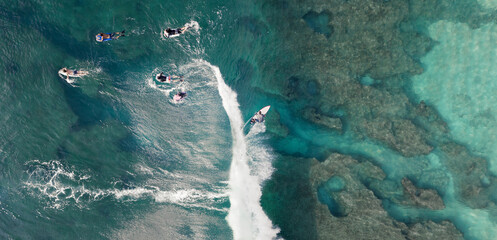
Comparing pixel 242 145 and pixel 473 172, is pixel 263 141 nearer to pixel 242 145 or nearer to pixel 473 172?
pixel 242 145

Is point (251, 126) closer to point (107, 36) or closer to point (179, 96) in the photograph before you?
point (179, 96)

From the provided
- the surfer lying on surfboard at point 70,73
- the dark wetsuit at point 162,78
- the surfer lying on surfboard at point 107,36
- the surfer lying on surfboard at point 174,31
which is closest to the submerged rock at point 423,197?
the dark wetsuit at point 162,78

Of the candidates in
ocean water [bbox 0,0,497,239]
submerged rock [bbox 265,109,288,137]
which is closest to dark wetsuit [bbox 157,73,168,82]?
ocean water [bbox 0,0,497,239]

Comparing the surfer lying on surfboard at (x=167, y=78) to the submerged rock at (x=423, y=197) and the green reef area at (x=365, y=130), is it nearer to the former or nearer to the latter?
the green reef area at (x=365, y=130)

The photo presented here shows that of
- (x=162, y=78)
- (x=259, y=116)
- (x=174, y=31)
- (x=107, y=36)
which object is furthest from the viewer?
(x=259, y=116)

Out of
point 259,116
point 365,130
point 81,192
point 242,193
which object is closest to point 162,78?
point 259,116
